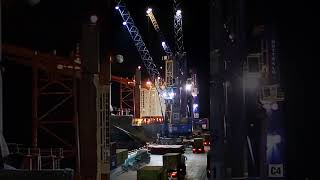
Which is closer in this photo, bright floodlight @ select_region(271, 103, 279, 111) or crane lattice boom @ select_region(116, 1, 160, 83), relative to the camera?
bright floodlight @ select_region(271, 103, 279, 111)

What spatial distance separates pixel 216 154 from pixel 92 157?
13434 millimetres

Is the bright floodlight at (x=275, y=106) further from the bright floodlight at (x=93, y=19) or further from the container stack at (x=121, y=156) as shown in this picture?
the container stack at (x=121, y=156)

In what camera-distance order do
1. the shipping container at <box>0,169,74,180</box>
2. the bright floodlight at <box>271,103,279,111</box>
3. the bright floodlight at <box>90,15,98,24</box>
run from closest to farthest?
the shipping container at <box>0,169,74,180</box>
the bright floodlight at <box>271,103,279,111</box>
the bright floodlight at <box>90,15,98,24</box>

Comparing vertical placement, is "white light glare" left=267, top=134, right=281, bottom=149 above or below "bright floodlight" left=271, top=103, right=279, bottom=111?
below

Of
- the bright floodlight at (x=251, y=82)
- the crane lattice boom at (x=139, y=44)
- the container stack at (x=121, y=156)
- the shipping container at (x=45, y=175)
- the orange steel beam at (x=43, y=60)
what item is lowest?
the container stack at (x=121, y=156)

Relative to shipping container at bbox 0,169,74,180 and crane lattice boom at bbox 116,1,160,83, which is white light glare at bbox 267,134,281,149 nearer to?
shipping container at bbox 0,169,74,180

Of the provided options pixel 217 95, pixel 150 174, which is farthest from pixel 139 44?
pixel 217 95

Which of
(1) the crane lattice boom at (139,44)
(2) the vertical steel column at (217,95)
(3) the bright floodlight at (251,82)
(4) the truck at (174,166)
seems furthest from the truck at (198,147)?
(2) the vertical steel column at (217,95)

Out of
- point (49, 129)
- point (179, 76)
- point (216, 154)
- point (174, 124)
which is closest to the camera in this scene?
point (216, 154)

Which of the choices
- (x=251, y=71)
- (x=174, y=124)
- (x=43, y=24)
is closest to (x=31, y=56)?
(x=43, y=24)

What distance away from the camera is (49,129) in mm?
28172

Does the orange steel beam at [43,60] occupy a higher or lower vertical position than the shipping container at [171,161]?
higher

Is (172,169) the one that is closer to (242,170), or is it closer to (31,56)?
(31,56)

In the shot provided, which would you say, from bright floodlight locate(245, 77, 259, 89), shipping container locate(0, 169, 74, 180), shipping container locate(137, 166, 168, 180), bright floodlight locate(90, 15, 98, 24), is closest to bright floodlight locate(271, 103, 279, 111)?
bright floodlight locate(245, 77, 259, 89)
